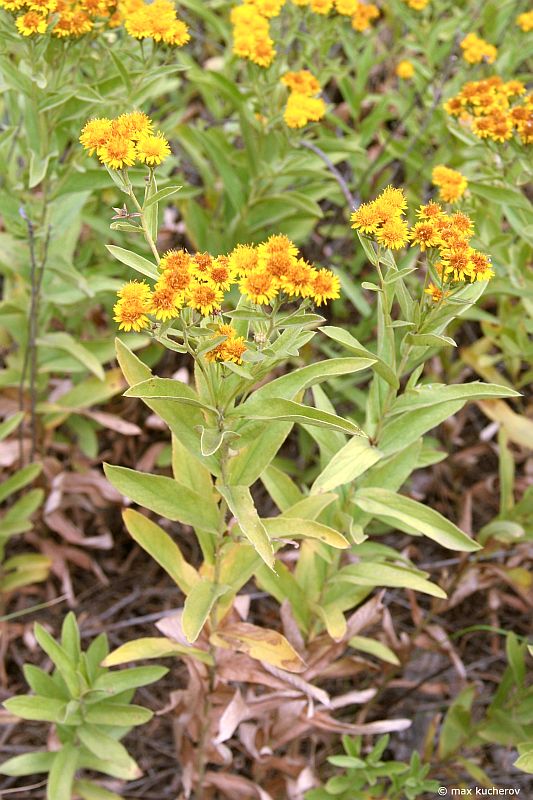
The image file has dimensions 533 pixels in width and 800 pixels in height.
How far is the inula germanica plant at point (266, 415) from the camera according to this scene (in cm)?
153

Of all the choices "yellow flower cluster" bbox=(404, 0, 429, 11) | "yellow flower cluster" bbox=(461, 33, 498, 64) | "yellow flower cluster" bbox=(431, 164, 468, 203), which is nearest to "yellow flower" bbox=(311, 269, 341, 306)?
"yellow flower cluster" bbox=(431, 164, 468, 203)

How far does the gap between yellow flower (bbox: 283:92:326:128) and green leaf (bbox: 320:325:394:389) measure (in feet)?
3.48

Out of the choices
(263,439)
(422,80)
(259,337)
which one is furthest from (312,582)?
(422,80)

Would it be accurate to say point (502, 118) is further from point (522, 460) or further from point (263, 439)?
point (522, 460)

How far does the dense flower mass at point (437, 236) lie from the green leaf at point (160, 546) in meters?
0.87

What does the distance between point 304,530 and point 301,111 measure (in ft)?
4.67

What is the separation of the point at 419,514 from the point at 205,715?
0.81m

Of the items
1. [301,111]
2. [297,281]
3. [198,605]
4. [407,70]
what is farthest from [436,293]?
[407,70]

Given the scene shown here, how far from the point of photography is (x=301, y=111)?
2508 millimetres

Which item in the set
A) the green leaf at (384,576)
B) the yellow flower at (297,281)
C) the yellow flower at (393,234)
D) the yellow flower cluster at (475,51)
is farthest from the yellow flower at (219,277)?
the yellow flower cluster at (475,51)

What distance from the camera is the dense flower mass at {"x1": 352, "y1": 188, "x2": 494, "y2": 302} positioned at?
1.64 metres

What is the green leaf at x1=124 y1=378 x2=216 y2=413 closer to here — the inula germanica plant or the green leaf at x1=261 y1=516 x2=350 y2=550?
the inula germanica plant

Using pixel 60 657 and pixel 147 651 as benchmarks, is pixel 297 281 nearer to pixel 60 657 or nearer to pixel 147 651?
pixel 147 651

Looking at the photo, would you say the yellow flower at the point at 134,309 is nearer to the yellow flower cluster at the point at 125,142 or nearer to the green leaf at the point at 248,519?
the yellow flower cluster at the point at 125,142
